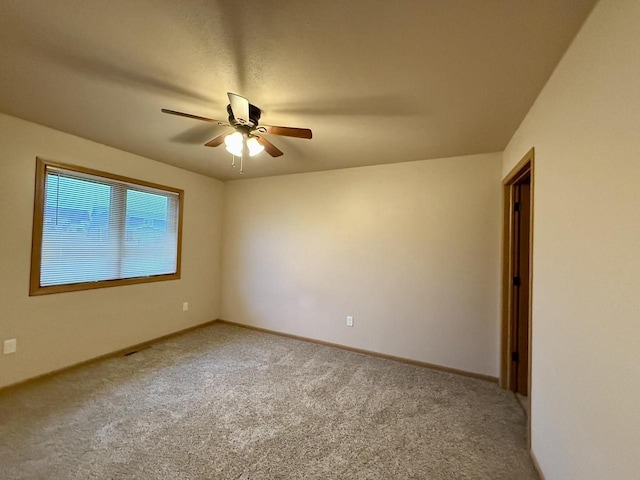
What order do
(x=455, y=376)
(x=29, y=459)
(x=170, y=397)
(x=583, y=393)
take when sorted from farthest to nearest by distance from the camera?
(x=455, y=376) < (x=170, y=397) < (x=29, y=459) < (x=583, y=393)

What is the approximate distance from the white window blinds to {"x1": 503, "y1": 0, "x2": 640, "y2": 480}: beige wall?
4.07 m

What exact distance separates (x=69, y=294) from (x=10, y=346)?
58cm

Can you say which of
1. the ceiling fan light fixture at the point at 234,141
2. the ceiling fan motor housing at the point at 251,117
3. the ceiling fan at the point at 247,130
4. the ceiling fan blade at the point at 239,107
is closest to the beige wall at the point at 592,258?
the ceiling fan at the point at 247,130

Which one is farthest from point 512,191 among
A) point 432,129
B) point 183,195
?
point 183,195

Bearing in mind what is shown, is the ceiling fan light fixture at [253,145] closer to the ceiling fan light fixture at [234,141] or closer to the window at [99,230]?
the ceiling fan light fixture at [234,141]

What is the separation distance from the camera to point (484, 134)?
2453mm

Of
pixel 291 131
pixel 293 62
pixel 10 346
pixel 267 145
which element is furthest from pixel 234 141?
pixel 10 346

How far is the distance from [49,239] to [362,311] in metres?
3.48

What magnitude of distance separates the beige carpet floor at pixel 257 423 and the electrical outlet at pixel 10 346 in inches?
13.7

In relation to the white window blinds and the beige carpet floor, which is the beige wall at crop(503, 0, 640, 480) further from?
the white window blinds

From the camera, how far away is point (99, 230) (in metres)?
3.05

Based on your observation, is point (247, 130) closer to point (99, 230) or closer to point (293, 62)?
point (293, 62)

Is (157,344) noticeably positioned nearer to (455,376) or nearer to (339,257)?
(339,257)

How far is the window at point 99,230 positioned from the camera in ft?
8.64
